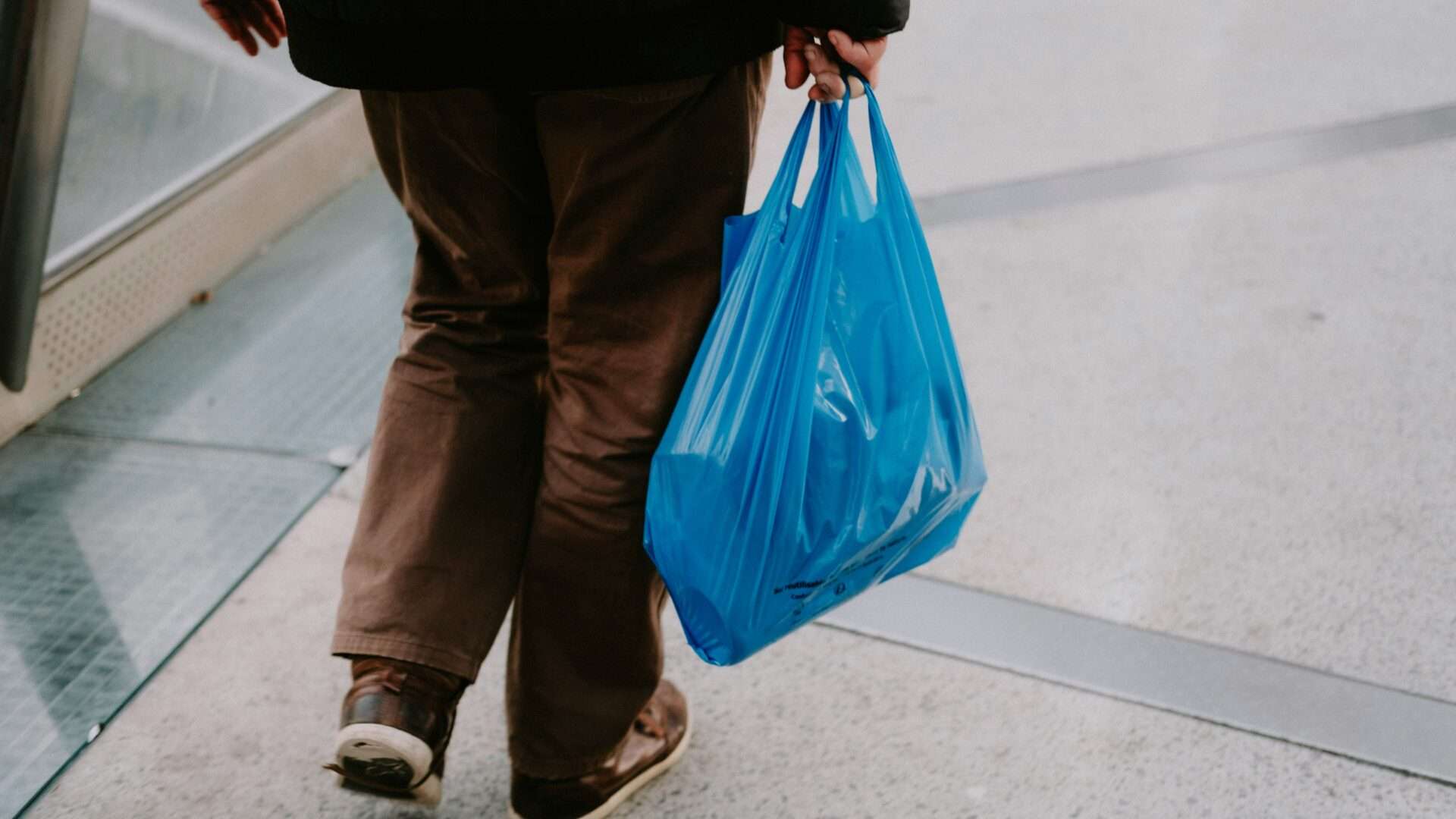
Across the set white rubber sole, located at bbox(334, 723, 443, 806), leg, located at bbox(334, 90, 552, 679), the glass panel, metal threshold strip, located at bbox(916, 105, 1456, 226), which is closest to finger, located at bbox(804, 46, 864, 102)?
leg, located at bbox(334, 90, 552, 679)

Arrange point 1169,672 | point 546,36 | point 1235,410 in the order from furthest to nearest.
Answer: point 1235,410 < point 1169,672 < point 546,36

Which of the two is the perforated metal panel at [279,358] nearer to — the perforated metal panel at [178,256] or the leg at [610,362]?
the perforated metal panel at [178,256]

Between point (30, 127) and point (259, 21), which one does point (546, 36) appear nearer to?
point (259, 21)

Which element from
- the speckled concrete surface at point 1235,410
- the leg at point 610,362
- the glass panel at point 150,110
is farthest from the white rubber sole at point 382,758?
the glass panel at point 150,110

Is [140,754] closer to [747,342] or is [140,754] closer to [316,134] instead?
[747,342]

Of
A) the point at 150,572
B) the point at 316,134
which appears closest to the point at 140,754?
the point at 150,572

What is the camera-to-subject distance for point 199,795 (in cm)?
136

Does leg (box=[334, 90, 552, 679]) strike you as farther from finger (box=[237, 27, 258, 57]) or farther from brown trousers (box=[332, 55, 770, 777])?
finger (box=[237, 27, 258, 57])

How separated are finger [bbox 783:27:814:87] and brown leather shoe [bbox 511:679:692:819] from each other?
696 millimetres

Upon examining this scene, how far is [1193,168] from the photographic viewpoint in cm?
281

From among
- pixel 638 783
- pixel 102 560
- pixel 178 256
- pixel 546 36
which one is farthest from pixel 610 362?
pixel 178 256

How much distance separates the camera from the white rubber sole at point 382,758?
1.10 m

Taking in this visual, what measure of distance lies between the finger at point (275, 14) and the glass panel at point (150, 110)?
2.61ft

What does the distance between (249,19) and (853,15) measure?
2.30ft
